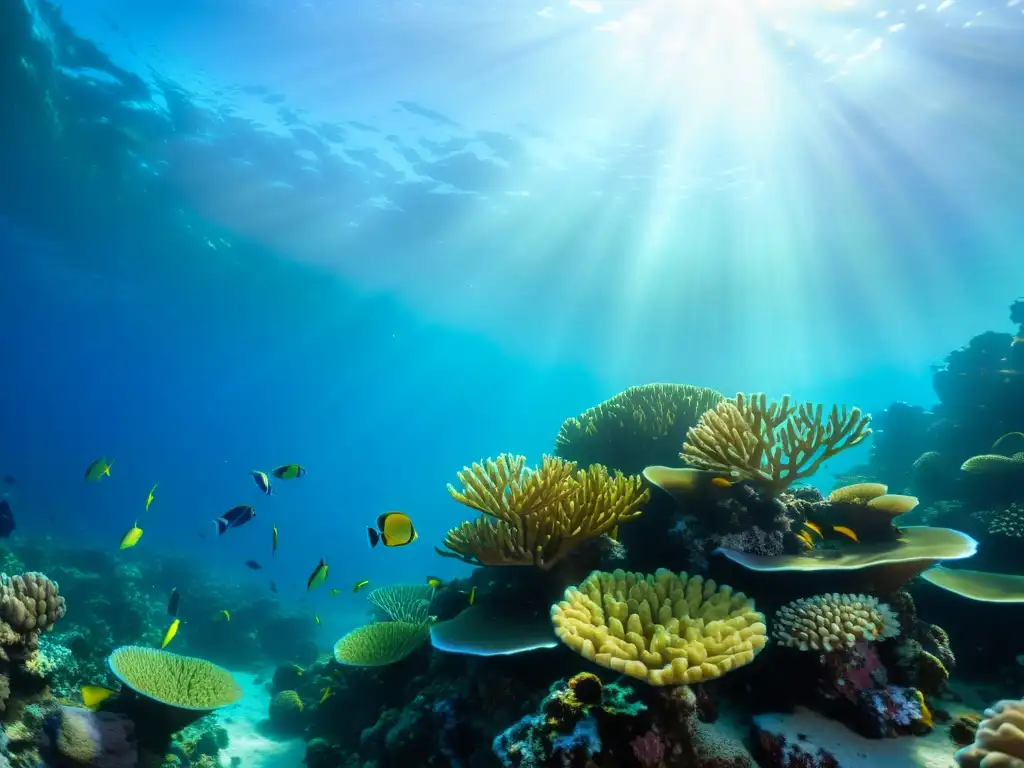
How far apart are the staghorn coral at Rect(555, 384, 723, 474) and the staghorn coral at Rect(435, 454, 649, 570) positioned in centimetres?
248

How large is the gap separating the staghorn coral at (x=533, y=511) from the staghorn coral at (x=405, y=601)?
3.58m

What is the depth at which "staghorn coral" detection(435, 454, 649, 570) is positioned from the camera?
14.0ft

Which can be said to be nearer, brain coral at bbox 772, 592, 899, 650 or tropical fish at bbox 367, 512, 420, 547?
brain coral at bbox 772, 592, 899, 650

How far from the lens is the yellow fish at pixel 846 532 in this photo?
4.36 m

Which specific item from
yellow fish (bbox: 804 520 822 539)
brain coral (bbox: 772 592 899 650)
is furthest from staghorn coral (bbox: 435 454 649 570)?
yellow fish (bbox: 804 520 822 539)

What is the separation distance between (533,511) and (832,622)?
2.27 m

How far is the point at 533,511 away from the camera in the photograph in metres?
4.27

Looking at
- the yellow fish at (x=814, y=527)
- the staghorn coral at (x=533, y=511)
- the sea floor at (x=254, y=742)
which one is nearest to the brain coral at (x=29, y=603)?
the staghorn coral at (x=533, y=511)

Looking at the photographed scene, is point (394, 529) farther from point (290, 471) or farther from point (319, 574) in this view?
point (290, 471)

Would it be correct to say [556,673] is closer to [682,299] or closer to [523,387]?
[682,299]

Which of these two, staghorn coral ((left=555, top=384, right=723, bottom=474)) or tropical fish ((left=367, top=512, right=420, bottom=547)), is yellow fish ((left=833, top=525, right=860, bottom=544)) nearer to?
staghorn coral ((left=555, top=384, right=723, bottom=474))

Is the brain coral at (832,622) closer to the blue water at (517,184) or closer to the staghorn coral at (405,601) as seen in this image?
the staghorn coral at (405,601)

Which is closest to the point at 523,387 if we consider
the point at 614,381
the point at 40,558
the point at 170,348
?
the point at 614,381

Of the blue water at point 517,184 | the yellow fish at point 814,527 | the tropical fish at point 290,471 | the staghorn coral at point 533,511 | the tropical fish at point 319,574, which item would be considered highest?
the blue water at point 517,184
